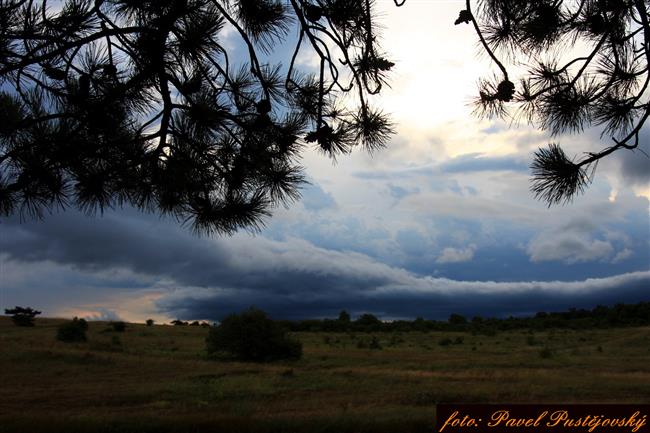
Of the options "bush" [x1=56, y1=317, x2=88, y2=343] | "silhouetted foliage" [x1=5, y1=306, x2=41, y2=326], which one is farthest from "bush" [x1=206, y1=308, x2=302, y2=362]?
"silhouetted foliage" [x1=5, y1=306, x2=41, y2=326]

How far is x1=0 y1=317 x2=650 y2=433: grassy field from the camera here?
1193cm

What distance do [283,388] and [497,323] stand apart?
5397 centimetres

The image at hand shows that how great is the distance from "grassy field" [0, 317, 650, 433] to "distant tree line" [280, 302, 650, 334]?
1134 inches

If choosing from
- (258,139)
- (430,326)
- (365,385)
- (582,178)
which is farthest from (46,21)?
(430,326)

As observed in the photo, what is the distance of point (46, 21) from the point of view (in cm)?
457


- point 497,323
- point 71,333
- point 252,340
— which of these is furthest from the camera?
point 497,323

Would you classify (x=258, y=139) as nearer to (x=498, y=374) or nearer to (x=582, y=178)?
(x=582, y=178)

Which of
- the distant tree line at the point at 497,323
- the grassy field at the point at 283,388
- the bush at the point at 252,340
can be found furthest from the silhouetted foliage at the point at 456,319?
the bush at the point at 252,340

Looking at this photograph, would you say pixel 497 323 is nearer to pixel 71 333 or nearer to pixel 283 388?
pixel 71 333

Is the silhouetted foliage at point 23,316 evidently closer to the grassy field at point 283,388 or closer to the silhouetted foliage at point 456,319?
the grassy field at point 283,388

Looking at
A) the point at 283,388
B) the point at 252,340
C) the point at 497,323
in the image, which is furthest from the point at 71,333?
the point at 497,323

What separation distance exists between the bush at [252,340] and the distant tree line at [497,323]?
1092 inches

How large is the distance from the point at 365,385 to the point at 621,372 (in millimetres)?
11024

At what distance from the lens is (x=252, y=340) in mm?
32375
